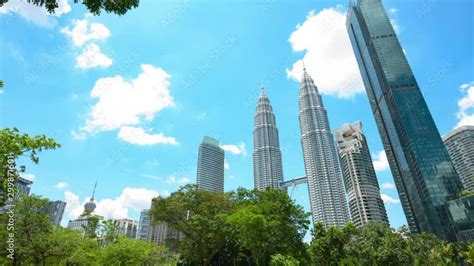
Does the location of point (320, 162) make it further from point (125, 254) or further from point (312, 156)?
point (125, 254)

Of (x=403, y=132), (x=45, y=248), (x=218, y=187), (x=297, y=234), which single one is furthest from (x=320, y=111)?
(x=45, y=248)

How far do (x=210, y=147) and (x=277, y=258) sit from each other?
103930 mm

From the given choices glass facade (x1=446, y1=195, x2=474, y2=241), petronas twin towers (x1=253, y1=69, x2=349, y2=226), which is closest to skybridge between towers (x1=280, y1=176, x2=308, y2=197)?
petronas twin towers (x1=253, y1=69, x2=349, y2=226)

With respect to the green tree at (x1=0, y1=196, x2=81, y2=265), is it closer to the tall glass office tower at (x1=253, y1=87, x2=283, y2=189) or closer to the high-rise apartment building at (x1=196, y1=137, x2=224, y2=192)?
the high-rise apartment building at (x1=196, y1=137, x2=224, y2=192)

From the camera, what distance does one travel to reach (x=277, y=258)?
2519cm

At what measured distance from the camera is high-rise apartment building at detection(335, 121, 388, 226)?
124312 mm

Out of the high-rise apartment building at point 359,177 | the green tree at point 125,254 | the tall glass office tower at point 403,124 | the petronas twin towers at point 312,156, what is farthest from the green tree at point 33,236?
the petronas twin towers at point 312,156

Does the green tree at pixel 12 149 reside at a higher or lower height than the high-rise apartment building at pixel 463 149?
lower

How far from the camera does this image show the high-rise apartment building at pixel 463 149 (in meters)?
126

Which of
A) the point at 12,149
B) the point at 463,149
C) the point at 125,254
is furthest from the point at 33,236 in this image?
the point at 463,149

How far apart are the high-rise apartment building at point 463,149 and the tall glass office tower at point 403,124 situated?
3846cm

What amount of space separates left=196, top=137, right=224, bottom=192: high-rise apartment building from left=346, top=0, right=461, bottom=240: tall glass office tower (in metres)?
67.7

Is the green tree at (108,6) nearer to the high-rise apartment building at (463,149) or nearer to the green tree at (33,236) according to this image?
the green tree at (33,236)

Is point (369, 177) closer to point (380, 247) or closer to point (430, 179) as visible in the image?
point (430, 179)
